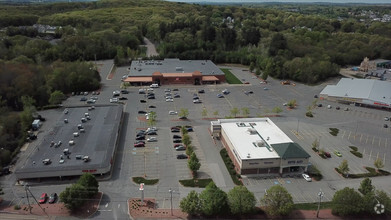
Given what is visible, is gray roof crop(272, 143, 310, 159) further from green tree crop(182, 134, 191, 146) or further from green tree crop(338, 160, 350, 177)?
green tree crop(182, 134, 191, 146)

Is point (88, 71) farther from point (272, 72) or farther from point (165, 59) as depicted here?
point (272, 72)

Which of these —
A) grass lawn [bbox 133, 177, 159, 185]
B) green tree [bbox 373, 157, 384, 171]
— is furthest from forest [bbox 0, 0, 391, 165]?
green tree [bbox 373, 157, 384, 171]

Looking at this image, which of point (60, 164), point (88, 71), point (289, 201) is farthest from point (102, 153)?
point (88, 71)

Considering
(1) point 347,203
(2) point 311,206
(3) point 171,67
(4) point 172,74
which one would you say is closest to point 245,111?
(2) point 311,206

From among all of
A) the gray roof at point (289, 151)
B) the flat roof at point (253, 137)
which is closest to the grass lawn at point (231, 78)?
the flat roof at point (253, 137)

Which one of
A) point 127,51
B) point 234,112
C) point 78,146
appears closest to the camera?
point 78,146

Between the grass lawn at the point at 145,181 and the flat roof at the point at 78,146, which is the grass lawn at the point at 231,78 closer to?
the flat roof at the point at 78,146

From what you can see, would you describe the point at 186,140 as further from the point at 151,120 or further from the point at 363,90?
the point at 363,90
